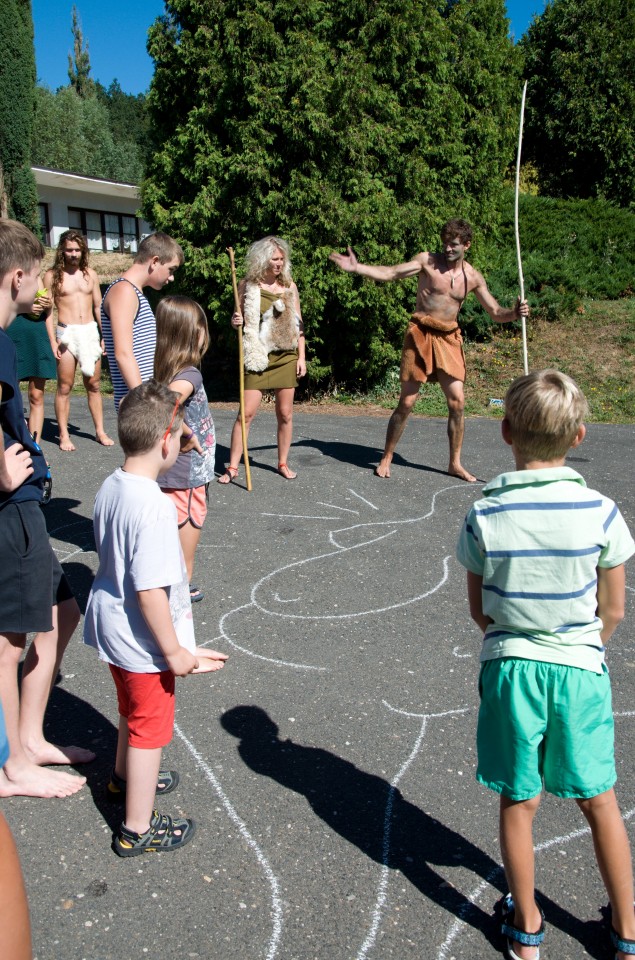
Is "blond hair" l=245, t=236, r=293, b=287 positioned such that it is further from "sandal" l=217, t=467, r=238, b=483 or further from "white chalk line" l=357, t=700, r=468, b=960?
"white chalk line" l=357, t=700, r=468, b=960

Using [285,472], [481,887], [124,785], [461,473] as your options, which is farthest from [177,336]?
[461,473]

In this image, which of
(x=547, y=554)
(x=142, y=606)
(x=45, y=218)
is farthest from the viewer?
(x=45, y=218)

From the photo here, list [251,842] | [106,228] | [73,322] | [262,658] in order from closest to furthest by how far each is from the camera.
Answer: [251,842], [262,658], [73,322], [106,228]

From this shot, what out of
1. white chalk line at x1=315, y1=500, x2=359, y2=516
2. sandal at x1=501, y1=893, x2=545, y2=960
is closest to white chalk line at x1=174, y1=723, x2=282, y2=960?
sandal at x1=501, y1=893, x2=545, y2=960

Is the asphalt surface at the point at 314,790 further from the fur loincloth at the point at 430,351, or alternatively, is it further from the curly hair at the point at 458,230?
the curly hair at the point at 458,230

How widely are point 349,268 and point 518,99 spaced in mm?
10518

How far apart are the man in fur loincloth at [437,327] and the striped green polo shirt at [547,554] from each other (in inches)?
174

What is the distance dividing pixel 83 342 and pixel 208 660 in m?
4.33

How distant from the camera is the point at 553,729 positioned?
200 cm

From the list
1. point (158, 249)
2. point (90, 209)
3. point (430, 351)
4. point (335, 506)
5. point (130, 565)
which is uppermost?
point (90, 209)

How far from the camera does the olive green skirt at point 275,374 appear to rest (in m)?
6.24

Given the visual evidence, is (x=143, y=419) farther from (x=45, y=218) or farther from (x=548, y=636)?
(x=45, y=218)

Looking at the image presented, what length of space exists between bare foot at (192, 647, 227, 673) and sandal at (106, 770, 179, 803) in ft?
2.50

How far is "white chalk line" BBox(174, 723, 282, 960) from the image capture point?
213 cm
